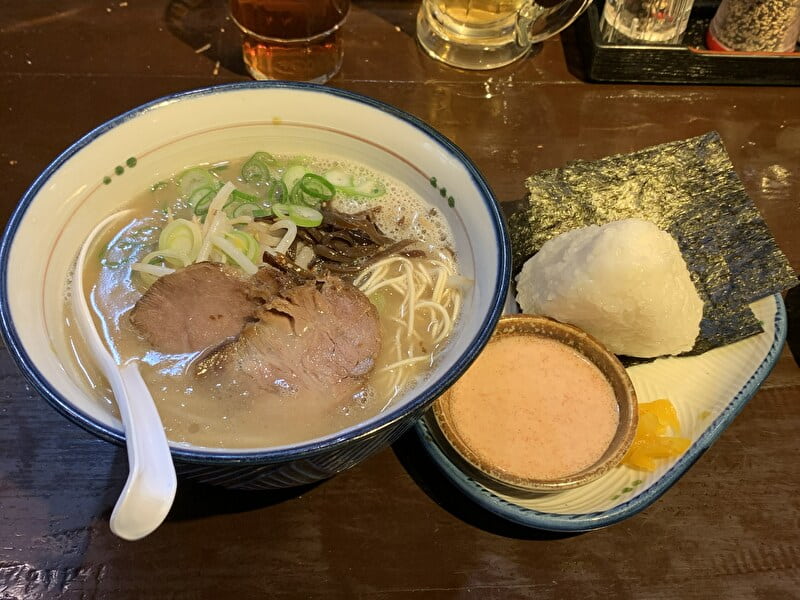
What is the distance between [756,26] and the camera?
90.9 inches

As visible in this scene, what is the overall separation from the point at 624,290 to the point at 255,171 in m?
1.01

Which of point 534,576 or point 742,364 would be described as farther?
point 742,364

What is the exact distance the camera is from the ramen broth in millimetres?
1284

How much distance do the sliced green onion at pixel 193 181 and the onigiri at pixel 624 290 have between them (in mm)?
904

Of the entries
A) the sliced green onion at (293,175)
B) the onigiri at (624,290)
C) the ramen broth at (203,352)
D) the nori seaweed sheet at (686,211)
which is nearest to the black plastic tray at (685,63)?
the nori seaweed sheet at (686,211)

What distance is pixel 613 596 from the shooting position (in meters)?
1.37

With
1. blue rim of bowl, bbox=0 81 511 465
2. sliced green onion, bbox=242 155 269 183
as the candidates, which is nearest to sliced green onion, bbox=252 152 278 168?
sliced green onion, bbox=242 155 269 183

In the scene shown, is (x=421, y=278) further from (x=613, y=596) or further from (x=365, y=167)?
(x=613, y=596)

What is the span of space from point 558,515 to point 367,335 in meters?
0.56

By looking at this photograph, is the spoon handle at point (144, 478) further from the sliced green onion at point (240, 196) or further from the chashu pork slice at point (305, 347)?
the sliced green onion at point (240, 196)

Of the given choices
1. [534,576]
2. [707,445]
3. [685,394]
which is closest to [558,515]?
[534,576]

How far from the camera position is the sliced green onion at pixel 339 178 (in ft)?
5.60

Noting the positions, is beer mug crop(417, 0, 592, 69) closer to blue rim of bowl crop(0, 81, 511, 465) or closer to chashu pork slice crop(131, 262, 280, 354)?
blue rim of bowl crop(0, 81, 511, 465)

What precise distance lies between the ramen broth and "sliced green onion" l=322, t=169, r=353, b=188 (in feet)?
0.09
